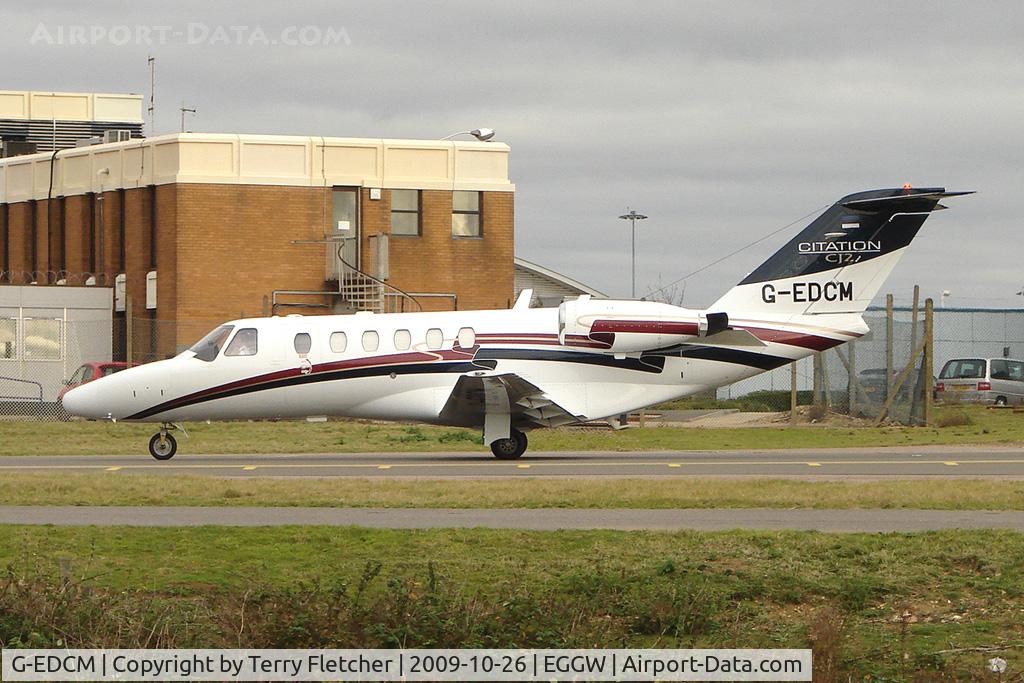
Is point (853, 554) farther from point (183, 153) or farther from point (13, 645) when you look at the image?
point (183, 153)

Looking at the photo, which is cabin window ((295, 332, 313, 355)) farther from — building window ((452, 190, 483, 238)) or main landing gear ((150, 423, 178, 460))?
building window ((452, 190, 483, 238))

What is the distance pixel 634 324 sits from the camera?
85.8ft

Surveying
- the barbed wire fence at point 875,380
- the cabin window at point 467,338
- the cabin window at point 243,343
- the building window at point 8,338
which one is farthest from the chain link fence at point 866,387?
the building window at point 8,338

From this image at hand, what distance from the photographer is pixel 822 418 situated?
37500mm

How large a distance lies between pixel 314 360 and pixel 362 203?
22.5 m

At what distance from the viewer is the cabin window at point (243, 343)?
27.0m

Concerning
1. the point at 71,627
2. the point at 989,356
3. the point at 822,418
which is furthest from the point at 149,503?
the point at 989,356

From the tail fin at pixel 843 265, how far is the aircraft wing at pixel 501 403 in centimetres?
355

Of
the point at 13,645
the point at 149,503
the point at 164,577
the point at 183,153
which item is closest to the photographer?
the point at 13,645

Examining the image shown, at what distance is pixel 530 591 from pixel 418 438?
19691 millimetres

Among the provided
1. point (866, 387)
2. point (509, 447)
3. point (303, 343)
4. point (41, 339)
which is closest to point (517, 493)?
point (509, 447)

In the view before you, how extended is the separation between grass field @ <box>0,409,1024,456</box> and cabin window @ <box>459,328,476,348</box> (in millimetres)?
3438

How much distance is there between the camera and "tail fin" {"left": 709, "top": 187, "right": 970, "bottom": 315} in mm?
26672

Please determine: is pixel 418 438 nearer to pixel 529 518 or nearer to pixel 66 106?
pixel 529 518
